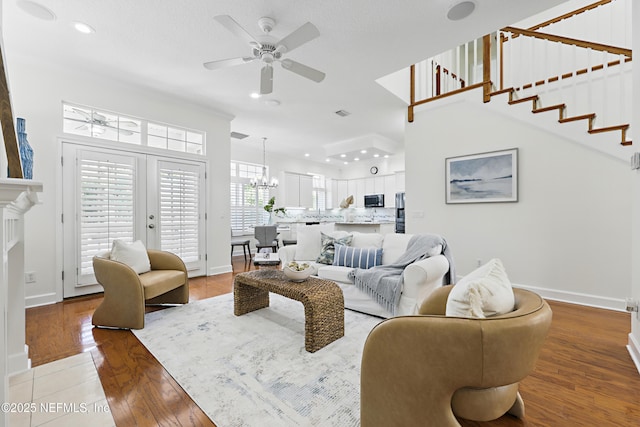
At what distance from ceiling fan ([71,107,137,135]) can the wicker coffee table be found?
9.63 feet

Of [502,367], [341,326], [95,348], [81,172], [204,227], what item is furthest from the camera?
[204,227]

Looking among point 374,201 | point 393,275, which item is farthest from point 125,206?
point 374,201

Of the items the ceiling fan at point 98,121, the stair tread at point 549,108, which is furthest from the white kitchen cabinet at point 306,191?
the stair tread at point 549,108

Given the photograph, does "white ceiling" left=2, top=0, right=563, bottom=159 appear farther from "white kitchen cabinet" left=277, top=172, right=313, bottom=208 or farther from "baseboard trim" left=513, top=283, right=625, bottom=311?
"white kitchen cabinet" left=277, top=172, right=313, bottom=208

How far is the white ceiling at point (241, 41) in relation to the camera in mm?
2404

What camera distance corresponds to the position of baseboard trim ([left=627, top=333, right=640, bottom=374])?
192 cm

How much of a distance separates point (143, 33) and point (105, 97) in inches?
58.9

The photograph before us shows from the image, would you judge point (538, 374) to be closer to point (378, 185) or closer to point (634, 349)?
point (634, 349)

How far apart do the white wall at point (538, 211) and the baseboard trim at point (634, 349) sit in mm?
1231

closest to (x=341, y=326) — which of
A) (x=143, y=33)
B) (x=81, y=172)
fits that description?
(x=143, y=33)

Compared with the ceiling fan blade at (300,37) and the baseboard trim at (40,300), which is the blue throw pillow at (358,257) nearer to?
the ceiling fan blade at (300,37)

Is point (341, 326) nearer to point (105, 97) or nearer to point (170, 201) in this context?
point (170, 201)

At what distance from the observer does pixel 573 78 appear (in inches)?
132

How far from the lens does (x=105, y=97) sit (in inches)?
144
